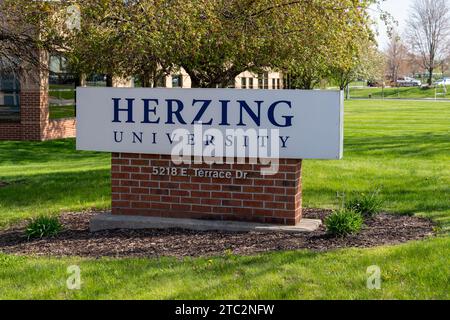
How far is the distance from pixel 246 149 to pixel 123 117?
1646 mm

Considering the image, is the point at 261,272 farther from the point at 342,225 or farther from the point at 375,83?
the point at 375,83

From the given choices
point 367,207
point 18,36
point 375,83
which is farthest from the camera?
point 375,83

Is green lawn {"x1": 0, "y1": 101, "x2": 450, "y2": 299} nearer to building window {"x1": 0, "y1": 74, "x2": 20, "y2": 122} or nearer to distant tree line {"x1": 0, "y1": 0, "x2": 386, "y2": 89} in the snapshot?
distant tree line {"x1": 0, "y1": 0, "x2": 386, "y2": 89}

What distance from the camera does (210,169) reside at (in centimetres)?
877

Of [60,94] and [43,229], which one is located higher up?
[60,94]

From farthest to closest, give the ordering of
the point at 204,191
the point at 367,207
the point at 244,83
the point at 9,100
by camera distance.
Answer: the point at 244,83 → the point at 9,100 → the point at 367,207 → the point at 204,191

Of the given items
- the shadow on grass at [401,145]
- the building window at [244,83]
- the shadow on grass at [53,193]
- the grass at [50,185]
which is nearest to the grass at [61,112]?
the grass at [50,185]

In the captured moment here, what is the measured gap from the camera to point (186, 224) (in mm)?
8617

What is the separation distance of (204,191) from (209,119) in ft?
3.02

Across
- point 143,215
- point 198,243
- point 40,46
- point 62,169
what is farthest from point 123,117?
point 62,169

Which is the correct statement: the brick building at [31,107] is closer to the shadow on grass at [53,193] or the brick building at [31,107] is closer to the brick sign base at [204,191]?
the shadow on grass at [53,193]

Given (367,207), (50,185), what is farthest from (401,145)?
(367,207)

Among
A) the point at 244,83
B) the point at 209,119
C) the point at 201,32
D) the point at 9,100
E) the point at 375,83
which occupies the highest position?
the point at 375,83

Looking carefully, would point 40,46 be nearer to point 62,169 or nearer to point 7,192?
→ point 7,192
